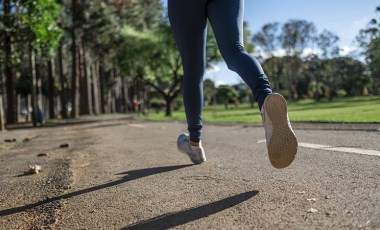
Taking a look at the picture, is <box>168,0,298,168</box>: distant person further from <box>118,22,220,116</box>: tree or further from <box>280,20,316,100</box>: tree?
<box>280,20,316,100</box>: tree

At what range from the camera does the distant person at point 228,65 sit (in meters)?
2.44

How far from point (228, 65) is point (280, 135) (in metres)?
0.70

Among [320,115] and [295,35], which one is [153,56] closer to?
[320,115]

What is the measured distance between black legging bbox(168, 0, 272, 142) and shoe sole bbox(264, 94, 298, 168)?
13cm

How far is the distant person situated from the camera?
8.02 ft

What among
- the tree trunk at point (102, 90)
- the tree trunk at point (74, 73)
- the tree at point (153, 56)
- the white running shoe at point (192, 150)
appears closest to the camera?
the white running shoe at point (192, 150)

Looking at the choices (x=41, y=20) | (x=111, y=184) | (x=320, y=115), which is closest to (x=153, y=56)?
(x=320, y=115)

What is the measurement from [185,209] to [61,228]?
606mm

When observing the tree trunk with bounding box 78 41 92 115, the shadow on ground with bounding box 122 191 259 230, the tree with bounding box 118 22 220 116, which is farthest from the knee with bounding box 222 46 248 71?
the tree trunk with bounding box 78 41 92 115

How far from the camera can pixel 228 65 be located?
9.53ft

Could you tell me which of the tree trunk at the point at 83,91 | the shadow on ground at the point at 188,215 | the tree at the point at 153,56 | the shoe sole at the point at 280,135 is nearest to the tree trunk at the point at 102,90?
the tree trunk at the point at 83,91

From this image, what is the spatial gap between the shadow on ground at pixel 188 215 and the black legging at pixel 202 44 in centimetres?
63

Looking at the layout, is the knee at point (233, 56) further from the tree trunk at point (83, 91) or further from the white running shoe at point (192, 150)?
the tree trunk at point (83, 91)

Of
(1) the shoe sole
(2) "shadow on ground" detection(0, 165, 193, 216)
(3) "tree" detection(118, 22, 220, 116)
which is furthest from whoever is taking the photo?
(3) "tree" detection(118, 22, 220, 116)
